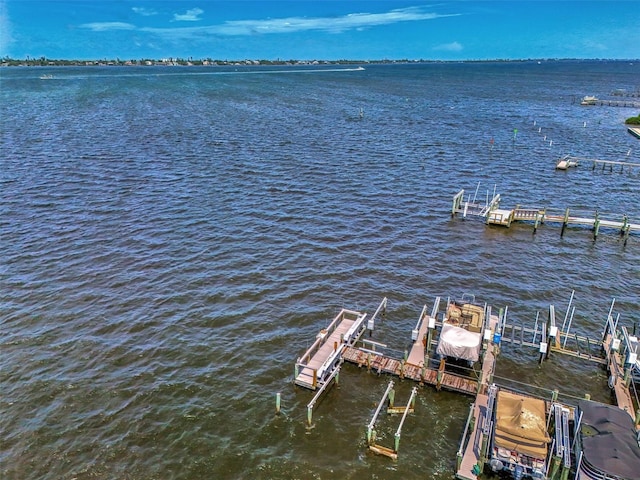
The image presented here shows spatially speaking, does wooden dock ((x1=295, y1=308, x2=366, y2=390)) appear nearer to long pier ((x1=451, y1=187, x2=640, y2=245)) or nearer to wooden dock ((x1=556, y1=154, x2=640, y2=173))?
→ long pier ((x1=451, y1=187, x2=640, y2=245))

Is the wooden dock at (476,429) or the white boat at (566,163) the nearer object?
the wooden dock at (476,429)

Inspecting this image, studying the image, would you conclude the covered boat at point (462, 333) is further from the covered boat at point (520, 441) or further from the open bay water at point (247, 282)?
Result: the covered boat at point (520, 441)

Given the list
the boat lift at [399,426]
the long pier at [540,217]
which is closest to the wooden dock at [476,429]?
the boat lift at [399,426]

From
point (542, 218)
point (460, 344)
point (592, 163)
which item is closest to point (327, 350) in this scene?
point (460, 344)

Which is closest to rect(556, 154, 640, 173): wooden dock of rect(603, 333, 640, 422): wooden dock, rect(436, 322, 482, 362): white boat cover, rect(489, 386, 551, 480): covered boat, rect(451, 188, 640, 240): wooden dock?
rect(451, 188, 640, 240): wooden dock

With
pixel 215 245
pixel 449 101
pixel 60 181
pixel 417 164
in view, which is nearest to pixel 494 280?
pixel 215 245

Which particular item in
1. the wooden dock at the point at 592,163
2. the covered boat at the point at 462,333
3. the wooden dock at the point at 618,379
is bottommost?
the wooden dock at the point at 618,379
